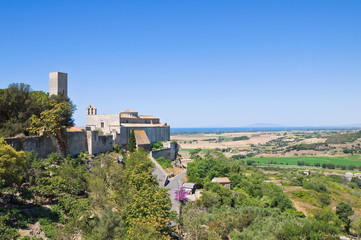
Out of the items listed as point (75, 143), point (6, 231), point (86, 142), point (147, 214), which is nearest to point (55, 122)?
point (75, 143)


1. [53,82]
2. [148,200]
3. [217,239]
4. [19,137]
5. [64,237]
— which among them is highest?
[53,82]

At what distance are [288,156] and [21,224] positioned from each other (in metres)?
135

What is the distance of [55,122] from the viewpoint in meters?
28.3

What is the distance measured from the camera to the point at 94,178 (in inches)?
968

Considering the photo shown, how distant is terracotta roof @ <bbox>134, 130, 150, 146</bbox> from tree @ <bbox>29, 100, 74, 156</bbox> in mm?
13040

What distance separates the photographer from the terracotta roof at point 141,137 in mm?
43338

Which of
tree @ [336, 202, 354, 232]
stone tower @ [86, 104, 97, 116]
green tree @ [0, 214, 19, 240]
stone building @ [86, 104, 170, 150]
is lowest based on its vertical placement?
tree @ [336, 202, 354, 232]

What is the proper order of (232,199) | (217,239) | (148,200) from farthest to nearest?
(232,199), (217,239), (148,200)

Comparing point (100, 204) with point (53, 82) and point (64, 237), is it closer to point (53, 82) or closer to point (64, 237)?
point (64, 237)

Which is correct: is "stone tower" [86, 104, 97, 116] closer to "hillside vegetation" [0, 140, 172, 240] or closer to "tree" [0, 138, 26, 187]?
"hillside vegetation" [0, 140, 172, 240]

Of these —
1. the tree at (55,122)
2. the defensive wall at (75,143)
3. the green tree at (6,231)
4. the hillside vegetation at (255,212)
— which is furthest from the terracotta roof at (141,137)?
the green tree at (6,231)

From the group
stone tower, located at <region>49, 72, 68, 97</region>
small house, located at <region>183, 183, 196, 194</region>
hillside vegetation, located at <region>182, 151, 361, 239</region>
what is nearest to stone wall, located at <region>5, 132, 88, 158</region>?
stone tower, located at <region>49, 72, 68, 97</region>

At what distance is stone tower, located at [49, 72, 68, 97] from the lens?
1401 inches

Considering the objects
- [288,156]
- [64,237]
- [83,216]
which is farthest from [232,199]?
[288,156]
